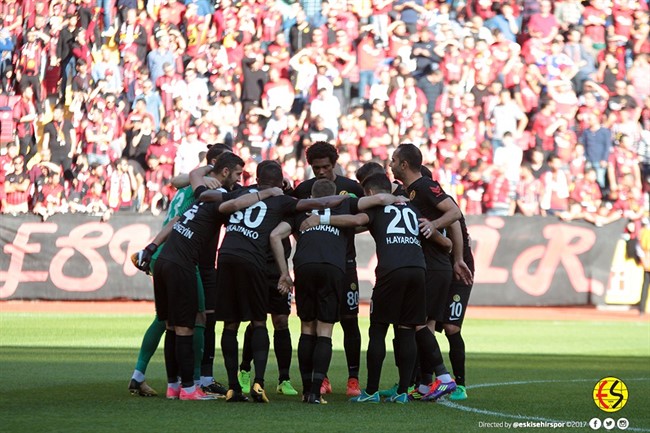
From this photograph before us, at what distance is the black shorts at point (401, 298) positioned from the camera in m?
9.99

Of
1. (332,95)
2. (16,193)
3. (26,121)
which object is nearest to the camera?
(16,193)

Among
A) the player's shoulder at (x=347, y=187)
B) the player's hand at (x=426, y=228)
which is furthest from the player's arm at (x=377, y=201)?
the player's shoulder at (x=347, y=187)

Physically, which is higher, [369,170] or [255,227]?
[369,170]

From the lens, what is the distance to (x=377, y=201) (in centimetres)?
1012

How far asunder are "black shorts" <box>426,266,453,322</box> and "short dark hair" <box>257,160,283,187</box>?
5.20 ft

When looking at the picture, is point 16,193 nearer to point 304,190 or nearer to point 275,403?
point 304,190

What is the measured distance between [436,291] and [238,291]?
1.80 metres

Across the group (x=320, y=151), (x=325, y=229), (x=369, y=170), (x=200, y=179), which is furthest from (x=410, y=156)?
(x=200, y=179)

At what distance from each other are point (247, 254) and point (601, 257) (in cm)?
1376

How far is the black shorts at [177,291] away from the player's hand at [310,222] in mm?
1032

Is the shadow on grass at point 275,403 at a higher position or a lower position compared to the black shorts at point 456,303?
lower

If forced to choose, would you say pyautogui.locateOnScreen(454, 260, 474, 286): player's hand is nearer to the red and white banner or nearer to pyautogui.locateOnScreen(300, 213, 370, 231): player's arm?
pyautogui.locateOnScreen(300, 213, 370, 231): player's arm

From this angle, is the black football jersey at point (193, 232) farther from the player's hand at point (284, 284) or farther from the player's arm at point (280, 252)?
the player's hand at point (284, 284)

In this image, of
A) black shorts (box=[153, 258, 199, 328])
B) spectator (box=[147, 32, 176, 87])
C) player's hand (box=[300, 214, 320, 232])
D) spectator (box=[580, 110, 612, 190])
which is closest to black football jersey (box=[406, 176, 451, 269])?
player's hand (box=[300, 214, 320, 232])
